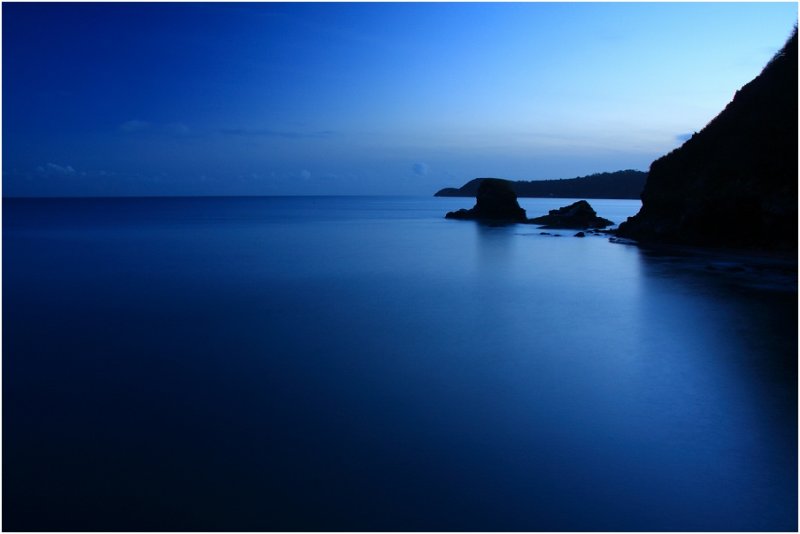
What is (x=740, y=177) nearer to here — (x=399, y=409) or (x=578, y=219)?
(x=578, y=219)

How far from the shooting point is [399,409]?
8.88 metres

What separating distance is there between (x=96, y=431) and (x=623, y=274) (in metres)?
21.7

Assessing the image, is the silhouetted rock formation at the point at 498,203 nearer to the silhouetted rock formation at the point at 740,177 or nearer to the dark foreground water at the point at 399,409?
the silhouetted rock formation at the point at 740,177

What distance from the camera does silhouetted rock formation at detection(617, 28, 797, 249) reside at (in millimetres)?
25547

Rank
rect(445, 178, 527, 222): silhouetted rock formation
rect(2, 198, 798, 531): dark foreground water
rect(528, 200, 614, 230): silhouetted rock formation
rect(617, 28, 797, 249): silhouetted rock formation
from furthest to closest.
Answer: rect(445, 178, 527, 222): silhouetted rock formation → rect(528, 200, 614, 230): silhouetted rock formation → rect(617, 28, 797, 249): silhouetted rock formation → rect(2, 198, 798, 531): dark foreground water

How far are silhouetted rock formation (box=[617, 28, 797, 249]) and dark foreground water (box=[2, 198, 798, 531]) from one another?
7.43m

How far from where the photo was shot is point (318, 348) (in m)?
12.6

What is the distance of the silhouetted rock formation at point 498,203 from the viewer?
2618 inches

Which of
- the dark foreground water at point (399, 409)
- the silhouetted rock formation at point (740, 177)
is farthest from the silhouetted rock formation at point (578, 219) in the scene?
the dark foreground water at point (399, 409)

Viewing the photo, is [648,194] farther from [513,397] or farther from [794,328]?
[513,397]

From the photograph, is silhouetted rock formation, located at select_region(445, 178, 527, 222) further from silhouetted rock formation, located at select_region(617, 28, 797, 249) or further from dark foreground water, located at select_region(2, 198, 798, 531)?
dark foreground water, located at select_region(2, 198, 798, 531)

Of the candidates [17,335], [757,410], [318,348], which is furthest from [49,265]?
[757,410]

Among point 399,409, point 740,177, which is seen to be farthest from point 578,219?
point 399,409

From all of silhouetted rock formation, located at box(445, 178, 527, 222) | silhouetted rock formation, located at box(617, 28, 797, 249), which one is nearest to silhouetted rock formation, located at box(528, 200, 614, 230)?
silhouetted rock formation, located at box(445, 178, 527, 222)
